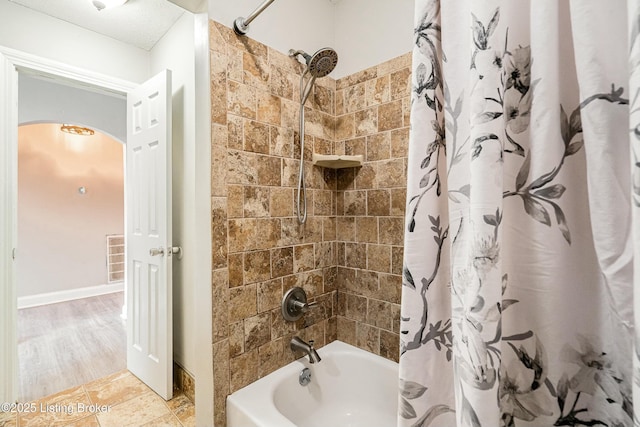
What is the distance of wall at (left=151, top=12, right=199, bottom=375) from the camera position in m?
1.78

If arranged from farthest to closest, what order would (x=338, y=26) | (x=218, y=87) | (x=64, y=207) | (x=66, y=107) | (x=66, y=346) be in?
1. (x=64, y=207)
2. (x=66, y=107)
3. (x=66, y=346)
4. (x=338, y=26)
5. (x=218, y=87)

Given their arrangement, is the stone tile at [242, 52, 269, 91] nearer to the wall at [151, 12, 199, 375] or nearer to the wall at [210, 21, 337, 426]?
the wall at [210, 21, 337, 426]

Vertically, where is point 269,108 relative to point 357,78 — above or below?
below

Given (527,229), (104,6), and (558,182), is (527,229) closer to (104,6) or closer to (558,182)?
(558,182)

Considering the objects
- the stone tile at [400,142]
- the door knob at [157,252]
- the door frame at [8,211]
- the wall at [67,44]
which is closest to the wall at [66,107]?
the wall at [67,44]

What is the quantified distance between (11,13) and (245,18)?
166 centimetres

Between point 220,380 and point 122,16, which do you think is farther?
point 122,16

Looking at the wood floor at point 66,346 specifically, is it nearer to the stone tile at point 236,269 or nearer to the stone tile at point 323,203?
the stone tile at point 236,269

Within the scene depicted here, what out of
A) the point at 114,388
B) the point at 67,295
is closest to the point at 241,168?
the point at 114,388

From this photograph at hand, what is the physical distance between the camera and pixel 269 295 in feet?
4.77

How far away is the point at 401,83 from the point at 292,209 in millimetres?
926

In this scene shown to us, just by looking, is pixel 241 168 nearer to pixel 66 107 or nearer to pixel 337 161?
pixel 337 161

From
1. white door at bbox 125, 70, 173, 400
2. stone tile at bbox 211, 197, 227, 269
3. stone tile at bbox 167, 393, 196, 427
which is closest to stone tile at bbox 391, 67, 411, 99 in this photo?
stone tile at bbox 211, 197, 227, 269

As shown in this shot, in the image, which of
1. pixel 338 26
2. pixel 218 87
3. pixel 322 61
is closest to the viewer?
pixel 218 87
